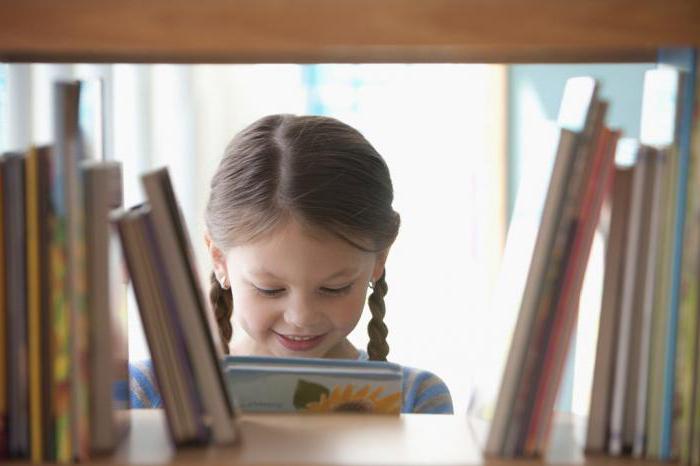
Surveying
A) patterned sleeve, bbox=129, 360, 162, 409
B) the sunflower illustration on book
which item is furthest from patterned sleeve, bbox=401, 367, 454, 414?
the sunflower illustration on book

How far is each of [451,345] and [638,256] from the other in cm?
247

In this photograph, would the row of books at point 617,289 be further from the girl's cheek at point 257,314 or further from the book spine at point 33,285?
the girl's cheek at point 257,314

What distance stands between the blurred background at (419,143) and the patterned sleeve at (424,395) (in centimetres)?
151

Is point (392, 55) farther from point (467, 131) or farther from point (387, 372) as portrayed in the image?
point (467, 131)

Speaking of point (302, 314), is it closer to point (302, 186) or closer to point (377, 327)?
point (302, 186)

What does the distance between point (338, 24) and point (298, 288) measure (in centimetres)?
59

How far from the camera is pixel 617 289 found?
33.4 inches

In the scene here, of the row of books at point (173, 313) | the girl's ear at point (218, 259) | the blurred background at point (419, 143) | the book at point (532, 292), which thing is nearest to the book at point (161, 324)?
the row of books at point (173, 313)

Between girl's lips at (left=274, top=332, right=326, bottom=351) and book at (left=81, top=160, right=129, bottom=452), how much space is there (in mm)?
563

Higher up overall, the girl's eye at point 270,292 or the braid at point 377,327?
the girl's eye at point 270,292

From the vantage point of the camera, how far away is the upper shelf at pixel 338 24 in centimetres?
77

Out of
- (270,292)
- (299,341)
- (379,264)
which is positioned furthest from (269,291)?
(379,264)

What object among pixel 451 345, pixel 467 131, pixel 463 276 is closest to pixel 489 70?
pixel 467 131

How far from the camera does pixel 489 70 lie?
317cm
